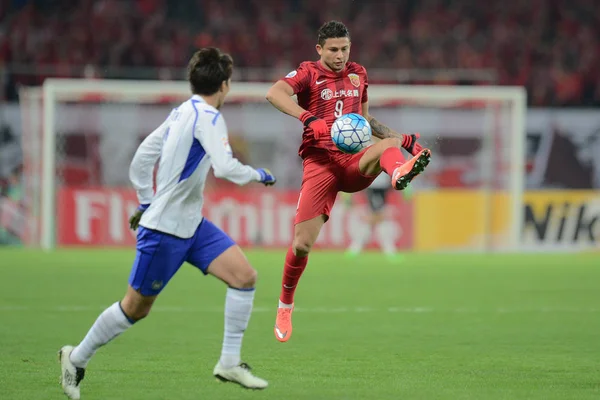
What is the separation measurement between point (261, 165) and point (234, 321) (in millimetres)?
14460

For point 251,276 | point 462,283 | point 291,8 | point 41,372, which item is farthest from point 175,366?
point 291,8

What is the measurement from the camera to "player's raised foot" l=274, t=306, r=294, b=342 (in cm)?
832

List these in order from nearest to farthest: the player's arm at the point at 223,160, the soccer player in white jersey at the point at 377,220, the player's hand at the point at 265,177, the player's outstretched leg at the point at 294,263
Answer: the player's arm at the point at 223,160 → the player's hand at the point at 265,177 → the player's outstretched leg at the point at 294,263 → the soccer player in white jersey at the point at 377,220

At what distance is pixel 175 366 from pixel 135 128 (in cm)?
1359

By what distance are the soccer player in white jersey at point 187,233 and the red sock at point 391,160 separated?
1.90 m

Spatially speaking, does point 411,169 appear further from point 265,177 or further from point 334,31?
point 265,177

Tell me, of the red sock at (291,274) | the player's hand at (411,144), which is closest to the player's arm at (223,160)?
the player's hand at (411,144)

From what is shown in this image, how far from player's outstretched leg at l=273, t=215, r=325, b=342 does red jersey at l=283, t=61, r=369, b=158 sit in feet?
2.13

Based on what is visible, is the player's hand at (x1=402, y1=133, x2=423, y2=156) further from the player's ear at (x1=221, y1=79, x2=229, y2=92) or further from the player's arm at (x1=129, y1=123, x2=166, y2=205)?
the player's arm at (x1=129, y1=123, x2=166, y2=205)

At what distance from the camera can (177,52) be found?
23359 millimetres

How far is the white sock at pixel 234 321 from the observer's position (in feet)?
20.0

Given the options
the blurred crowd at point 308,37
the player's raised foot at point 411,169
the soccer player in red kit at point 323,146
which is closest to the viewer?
the player's raised foot at point 411,169

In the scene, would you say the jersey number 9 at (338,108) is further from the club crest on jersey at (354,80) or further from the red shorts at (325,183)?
the red shorts at (325,183)

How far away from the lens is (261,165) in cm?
2052
